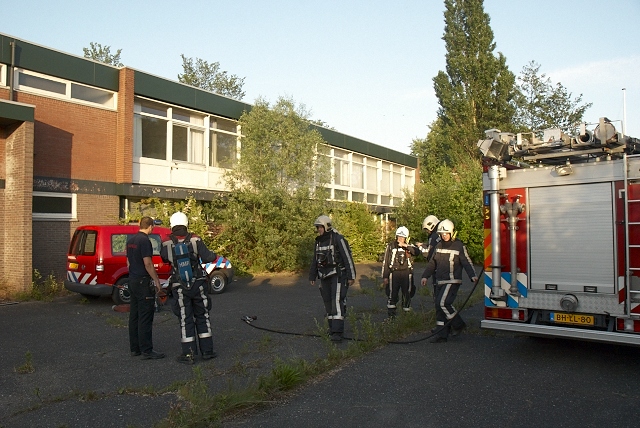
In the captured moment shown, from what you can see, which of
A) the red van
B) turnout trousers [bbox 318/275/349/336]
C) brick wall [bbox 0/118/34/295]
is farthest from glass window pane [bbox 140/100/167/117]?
turnout trousers [bbox 318/275/349/336]

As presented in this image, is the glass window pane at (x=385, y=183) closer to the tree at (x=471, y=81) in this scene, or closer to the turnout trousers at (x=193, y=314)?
the tree at (x=471, y=81)

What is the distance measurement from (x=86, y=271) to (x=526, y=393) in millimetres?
9825

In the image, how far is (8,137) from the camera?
14180 millimetres

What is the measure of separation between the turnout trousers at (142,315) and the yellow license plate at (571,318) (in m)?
5.22

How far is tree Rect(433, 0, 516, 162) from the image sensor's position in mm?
35969

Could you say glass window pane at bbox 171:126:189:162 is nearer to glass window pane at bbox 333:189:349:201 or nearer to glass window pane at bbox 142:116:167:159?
glass window pane at bbox 142:116:167:159

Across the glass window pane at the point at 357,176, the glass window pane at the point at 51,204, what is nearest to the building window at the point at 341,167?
the glass window pane at the point at 357,176

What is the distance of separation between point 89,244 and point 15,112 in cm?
371

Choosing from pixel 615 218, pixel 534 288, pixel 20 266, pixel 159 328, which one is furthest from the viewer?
pixel 20 266

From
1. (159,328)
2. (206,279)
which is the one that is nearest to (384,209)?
(159,328)

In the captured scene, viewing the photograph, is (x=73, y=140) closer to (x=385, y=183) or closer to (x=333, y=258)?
(x=333, y=258)

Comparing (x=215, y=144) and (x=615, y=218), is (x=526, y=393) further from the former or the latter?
(x=215, y=144)

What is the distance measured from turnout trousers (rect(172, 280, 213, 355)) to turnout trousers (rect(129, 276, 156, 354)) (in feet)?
1.87

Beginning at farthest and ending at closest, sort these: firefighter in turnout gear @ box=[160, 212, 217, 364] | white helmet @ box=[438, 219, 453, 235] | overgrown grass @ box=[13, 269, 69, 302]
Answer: overgrown grass @ box=[13, 269, 69, 302] → white helmet @ box=[438, 219, 453, 235] → firefighter in turnout gear @ box=[160, 212, 217, 364]
